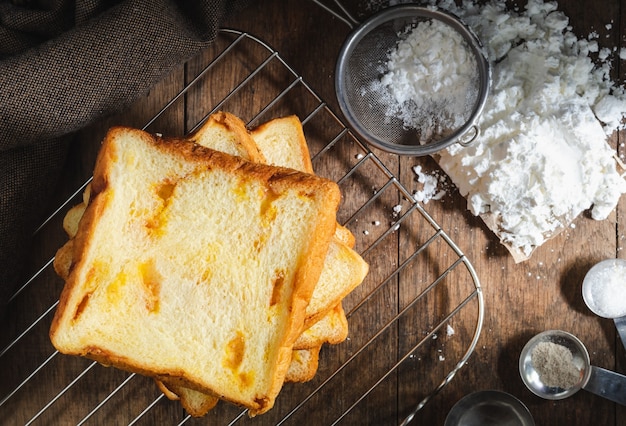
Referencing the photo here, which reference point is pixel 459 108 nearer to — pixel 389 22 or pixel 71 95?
pixel 389 22

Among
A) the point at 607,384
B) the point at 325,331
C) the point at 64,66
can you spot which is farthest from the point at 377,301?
the point at 64,66

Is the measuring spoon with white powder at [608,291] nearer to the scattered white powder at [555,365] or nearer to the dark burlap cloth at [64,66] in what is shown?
the scattered white powder at [555,365]

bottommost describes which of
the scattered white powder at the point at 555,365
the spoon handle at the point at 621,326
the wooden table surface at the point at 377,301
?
the spoon handle at the point at 621,326

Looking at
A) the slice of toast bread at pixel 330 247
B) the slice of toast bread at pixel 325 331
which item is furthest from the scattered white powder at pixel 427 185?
the slice of toast bread at pixel 325 331

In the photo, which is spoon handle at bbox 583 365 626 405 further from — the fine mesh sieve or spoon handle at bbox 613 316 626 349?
the fine mesh sieve

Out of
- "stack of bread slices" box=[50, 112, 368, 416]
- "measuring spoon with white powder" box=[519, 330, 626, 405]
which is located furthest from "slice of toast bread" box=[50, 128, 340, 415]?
"measuring spoon with white powder" box=[519, 330, 626, 405]

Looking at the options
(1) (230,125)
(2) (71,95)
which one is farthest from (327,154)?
(2) (71,95)

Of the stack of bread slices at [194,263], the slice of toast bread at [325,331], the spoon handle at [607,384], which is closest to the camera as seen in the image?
the stack of bread slices at [194,263]
